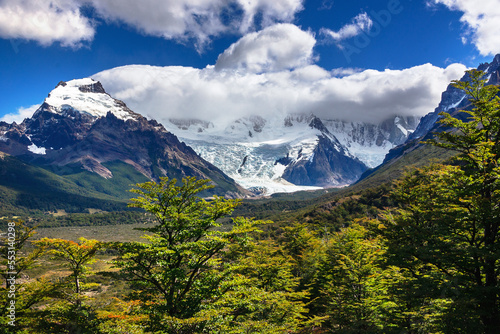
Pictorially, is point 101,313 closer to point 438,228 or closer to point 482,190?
point 438,228

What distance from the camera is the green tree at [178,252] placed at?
1412 centimetres

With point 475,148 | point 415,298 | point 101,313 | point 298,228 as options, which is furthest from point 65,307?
point 298,228

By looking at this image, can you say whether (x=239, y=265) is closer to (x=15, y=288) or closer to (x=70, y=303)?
(x=70, y=303)

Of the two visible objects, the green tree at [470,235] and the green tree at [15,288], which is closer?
the green tree at [470,235]

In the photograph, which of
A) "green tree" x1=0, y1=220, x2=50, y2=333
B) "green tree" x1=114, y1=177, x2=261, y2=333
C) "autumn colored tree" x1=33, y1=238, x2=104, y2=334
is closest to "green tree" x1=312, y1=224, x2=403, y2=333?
"green tree" x1=114, y1=177, x2=261, y2=333

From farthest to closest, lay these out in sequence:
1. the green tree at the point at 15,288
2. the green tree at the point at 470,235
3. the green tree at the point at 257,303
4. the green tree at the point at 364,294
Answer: the green tree at the point at 364,294, the green tree at the point at 15,288, the green tree at the point at 257,303, the green tree at the point at 470,235

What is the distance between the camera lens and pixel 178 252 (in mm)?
14172

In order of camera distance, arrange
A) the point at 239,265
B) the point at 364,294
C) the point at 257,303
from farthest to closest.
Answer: the point at 364,294 → the point at 257,303 → the point at 239,265

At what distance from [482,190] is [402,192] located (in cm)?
910

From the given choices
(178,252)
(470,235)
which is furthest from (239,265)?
(470,235)

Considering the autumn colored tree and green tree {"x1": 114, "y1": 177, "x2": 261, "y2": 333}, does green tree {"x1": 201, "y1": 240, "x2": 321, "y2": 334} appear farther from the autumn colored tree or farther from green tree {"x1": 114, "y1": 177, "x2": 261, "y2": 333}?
the autumn colored tree

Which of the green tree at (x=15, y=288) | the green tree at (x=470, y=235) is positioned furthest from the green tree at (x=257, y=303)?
the green tree at (x=15, y=288)

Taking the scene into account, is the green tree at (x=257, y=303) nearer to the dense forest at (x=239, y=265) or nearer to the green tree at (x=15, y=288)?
the dense forest at (x=239, y=265)

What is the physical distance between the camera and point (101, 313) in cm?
1694
